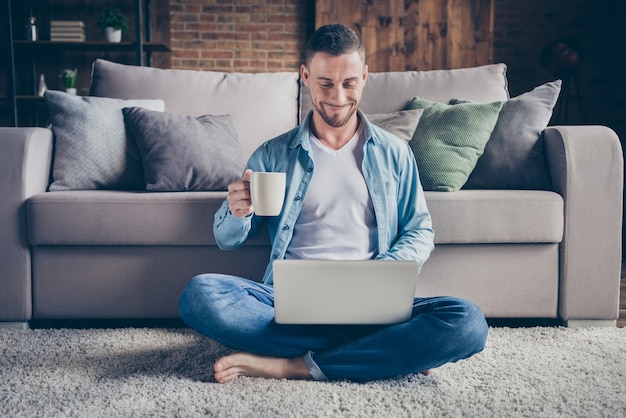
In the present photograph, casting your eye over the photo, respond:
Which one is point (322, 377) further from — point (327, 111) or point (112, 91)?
point (112, 91)

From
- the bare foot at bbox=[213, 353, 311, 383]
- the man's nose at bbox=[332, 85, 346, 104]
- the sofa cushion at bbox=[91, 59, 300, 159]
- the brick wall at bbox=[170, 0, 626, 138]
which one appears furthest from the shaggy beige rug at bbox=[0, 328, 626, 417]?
the brick wall at bbox=[170, 0, 626, 138]

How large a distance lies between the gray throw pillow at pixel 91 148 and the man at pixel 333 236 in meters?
0.73

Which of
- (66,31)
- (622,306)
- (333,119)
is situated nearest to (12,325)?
(333,119)

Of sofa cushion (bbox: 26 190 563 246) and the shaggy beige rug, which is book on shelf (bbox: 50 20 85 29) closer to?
sofa cushion (bbox: 26 190 563 246)

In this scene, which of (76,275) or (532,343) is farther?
(76,275)

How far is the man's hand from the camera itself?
→ 1.37m

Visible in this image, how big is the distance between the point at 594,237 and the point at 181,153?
148 cm

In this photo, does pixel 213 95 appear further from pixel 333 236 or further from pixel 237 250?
pixel 333 236

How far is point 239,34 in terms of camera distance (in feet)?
16.9

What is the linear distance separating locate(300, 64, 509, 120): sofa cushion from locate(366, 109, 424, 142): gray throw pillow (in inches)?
7.6

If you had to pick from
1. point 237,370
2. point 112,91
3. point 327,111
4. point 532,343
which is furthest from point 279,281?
point 112,91

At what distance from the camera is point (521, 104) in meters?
2.26

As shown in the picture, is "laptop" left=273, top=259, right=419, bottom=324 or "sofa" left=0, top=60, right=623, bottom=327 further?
"sofa" left=0, top=60, right=623, bottom=327

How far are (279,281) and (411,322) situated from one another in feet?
1.06
